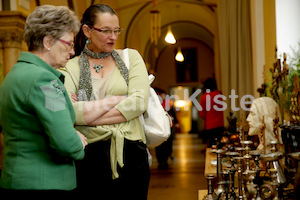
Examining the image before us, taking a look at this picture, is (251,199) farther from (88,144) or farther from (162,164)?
(162,164)

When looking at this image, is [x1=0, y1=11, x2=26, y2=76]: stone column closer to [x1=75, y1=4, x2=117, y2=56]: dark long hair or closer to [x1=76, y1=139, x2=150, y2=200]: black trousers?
[x1=75, y1=4, x2=117, y2=56]: dark long hair

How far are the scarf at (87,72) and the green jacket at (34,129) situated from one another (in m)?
0.46

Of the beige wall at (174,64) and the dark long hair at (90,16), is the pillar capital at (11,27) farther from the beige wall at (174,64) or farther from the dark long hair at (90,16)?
the beige wall at (174,64)

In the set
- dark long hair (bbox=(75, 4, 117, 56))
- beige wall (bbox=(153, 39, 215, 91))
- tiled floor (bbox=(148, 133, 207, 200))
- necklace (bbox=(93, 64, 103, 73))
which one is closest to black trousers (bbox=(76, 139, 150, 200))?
necklace (bbox=(93, 64, 103, 73))

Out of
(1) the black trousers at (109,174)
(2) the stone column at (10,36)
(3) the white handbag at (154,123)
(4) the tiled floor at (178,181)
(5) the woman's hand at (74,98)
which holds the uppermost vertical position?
(2) the stone column at (10,36)

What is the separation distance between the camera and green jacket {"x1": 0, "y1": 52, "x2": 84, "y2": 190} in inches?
70.1

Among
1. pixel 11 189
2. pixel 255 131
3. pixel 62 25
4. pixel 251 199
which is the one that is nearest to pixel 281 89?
pixel 255 131

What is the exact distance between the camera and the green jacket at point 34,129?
1779 millimetres

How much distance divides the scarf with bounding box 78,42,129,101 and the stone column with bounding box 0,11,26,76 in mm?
6780

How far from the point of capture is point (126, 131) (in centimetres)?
226

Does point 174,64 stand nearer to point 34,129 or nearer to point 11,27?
point 11,27

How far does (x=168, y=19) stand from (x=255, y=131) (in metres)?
16.7

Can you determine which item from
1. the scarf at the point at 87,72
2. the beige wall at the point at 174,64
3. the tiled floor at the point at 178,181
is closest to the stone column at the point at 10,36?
the tiled floor at the point at 178,181

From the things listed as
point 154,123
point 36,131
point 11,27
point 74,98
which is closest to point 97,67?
point 74,98
